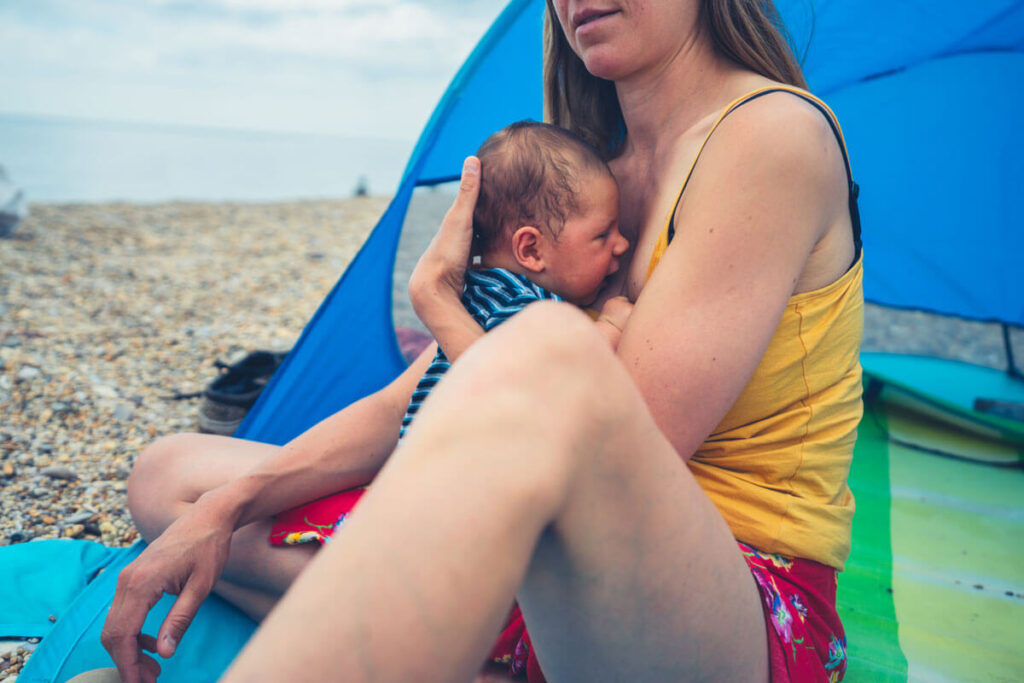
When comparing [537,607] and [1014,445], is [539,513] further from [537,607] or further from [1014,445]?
[1014,445]

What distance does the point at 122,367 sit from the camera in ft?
12.1

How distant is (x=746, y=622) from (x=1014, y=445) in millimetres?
2717

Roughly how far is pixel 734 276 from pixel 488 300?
22.4 inches

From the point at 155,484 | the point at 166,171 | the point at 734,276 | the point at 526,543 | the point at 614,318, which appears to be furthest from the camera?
the point at 166,171

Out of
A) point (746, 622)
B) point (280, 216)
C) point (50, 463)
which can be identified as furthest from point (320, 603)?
point (280, 216)

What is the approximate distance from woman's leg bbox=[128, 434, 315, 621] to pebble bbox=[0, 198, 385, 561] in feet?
1.55

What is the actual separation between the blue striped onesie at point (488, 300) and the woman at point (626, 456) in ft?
0.19

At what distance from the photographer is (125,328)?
4.25 meters

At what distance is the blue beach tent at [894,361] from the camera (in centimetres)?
178

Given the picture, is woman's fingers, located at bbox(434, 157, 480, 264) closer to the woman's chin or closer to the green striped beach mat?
the woman's chin

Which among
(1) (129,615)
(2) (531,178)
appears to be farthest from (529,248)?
(1) (129,615)

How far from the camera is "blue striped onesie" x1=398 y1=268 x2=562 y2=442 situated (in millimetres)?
1446

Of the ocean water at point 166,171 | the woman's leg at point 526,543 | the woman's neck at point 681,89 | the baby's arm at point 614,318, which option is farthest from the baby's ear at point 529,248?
the ocean water at point 166,171

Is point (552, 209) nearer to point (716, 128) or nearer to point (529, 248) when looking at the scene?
point (529, 248)
